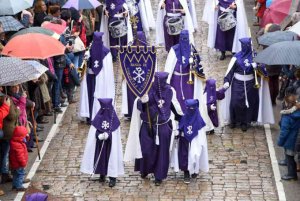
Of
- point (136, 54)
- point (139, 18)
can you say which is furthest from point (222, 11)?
point (136, 54)

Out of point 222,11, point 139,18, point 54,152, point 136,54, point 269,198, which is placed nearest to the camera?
point 269,198

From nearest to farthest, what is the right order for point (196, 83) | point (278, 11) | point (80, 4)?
point (196, 83)
point (278, 11)
point (80, 4)

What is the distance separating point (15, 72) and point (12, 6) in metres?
4.72

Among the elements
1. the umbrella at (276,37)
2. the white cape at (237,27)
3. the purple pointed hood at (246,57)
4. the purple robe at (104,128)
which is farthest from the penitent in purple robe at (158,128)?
the white cape at (237,27)

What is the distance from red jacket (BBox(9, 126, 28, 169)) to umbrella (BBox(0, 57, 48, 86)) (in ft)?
2.57

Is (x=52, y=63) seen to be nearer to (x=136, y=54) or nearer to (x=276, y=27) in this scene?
(x=136, y=54)

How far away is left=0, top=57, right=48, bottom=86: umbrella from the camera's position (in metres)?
13.5

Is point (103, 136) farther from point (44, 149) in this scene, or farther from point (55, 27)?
point (55, 27)

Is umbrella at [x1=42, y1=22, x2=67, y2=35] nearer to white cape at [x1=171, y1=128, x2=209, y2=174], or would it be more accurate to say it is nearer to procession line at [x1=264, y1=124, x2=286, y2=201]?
white cape at [x1=171, y1=128, x2=209, y2=174]

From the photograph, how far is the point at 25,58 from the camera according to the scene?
15.6 m

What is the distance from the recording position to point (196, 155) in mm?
14438

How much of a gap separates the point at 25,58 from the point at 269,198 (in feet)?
16.4

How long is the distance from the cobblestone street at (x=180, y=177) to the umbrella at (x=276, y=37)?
172 cm

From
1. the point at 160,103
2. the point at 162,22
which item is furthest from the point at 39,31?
the point at 162,22
